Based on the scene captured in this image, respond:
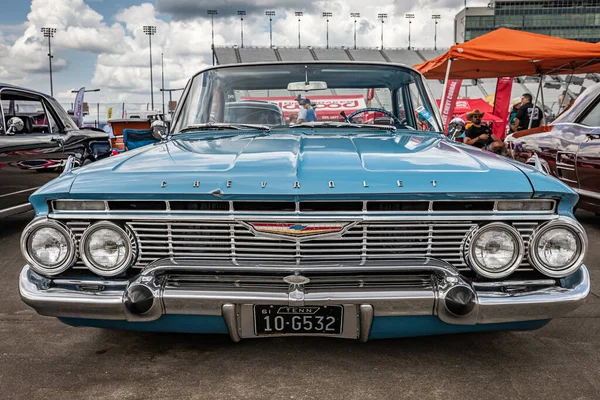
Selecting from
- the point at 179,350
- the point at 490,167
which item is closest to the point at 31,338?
the point at 179,350

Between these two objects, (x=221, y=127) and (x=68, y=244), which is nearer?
(x=68, y=244)

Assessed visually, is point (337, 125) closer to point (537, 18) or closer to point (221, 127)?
point (221, 127)

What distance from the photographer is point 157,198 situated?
227cm

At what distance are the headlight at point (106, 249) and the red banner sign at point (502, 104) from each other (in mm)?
13924

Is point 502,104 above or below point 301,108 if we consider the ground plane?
above

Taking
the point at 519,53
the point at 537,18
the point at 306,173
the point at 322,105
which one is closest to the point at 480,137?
the point at 519,53

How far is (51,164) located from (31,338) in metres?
3.70

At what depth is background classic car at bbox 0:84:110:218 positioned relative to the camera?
577 cm

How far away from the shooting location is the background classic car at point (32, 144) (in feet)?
18.9

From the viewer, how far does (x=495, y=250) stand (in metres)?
2.36

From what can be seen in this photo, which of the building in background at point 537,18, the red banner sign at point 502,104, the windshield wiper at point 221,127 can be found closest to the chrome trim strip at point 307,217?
the windshield wiper at point 221,127

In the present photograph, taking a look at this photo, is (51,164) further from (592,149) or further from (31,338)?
(592,149)

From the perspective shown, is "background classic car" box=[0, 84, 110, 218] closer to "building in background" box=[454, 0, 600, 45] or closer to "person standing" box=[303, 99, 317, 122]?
"person standing" box=[303, 99, 317, 122]

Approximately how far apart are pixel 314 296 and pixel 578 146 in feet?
Answer: 14.7
